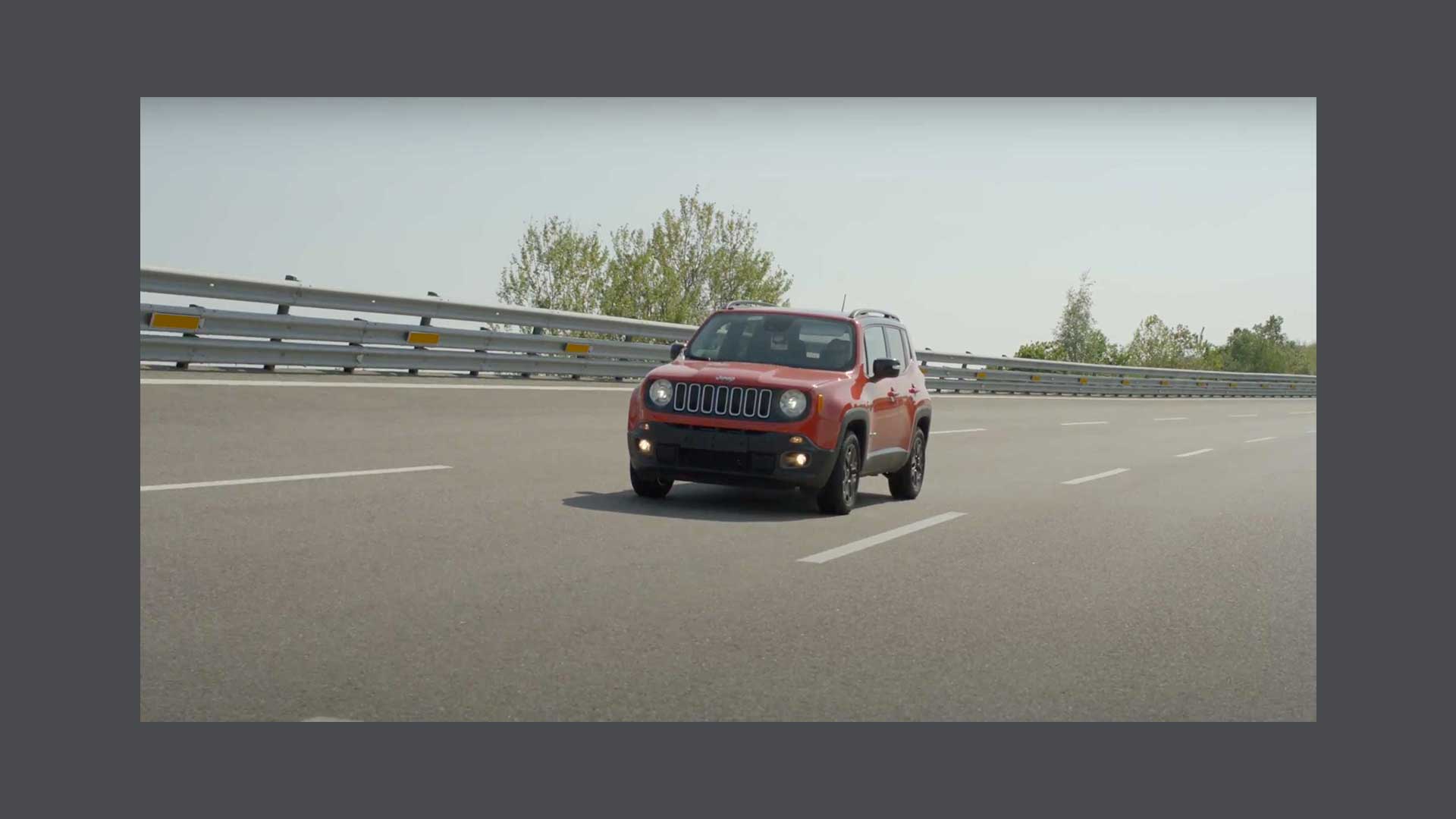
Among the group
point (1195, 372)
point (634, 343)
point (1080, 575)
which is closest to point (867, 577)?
point (1080, 575)

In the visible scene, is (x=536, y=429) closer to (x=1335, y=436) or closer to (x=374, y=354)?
(x=374, y=354)

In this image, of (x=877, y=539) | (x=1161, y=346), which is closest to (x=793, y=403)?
→ (x=877, y=539)

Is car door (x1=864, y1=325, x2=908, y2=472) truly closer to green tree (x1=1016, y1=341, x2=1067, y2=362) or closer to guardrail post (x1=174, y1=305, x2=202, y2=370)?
guardrail post (x1=174, y1=305, x2=202, y2=370)

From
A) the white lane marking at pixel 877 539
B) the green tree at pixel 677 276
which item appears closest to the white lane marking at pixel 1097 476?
the white lane marking at pixel 877 539

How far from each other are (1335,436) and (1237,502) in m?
9.87

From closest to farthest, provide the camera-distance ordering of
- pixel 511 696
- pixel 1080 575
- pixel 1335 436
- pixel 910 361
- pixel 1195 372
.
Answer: pixel 1335 436, pixel 511 696, pixel 1080 575, pixel 910 361, pixel 1195 372

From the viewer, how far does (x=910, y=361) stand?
13875 millimetres

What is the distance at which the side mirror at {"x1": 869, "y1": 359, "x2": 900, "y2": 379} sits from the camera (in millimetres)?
12031

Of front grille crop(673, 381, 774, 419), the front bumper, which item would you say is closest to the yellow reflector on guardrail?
the front bumper

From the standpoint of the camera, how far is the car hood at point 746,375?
11.0 metres

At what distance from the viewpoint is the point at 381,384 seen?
18234mm

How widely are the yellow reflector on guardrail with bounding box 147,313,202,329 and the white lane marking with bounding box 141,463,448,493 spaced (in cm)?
471

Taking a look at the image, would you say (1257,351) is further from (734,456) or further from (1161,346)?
(734,456)

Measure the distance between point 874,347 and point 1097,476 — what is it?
15.9 ft
